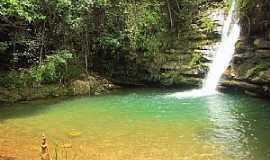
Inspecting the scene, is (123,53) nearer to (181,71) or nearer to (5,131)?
(181,71)

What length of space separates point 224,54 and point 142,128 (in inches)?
362

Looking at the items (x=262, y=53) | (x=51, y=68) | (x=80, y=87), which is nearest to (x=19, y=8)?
(x=51, y=68)

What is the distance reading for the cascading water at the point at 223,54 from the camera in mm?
21045

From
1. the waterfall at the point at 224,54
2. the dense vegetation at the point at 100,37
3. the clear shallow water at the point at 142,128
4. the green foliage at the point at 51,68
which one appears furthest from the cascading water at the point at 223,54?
the green foliage at the point at 51,68

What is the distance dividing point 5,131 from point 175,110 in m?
5.98

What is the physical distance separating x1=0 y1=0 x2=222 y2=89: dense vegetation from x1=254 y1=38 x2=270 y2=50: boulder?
11.0 ft

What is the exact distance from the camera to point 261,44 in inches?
747

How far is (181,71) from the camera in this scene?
21.9 m

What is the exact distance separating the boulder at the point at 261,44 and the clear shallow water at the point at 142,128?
224cm

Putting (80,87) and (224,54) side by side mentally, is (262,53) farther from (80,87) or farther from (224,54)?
(80,87)

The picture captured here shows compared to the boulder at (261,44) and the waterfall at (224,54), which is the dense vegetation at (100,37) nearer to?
the waterfall at (224,54)

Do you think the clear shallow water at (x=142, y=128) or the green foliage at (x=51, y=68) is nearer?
the clear shallow water at (x=142, y=128)

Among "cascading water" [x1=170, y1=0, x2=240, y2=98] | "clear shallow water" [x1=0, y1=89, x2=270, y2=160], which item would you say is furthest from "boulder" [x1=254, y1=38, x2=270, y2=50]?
"clear shallow water" [x1=0, y1=89, x2=270, y2=160]

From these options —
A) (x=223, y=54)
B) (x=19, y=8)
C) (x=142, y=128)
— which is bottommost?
(x=142, y=128)
